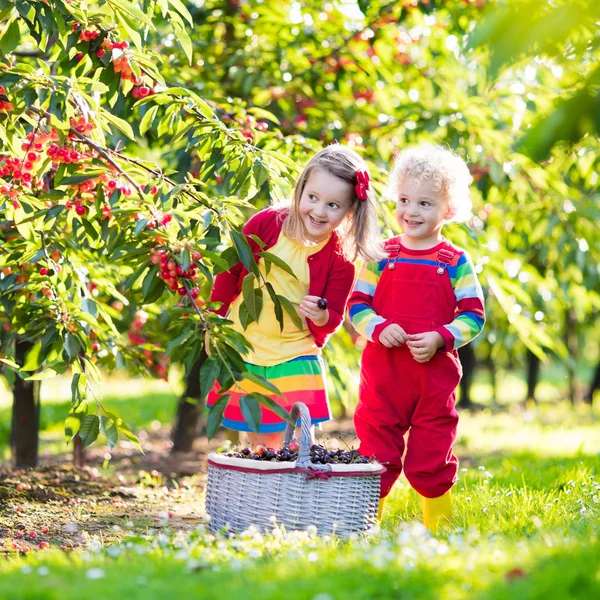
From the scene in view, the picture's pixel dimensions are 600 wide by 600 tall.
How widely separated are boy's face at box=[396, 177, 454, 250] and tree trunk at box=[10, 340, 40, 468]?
2.80m

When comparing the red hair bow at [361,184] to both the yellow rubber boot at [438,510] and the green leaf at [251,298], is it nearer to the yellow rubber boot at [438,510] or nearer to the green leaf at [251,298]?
the green leaf at [251,298]

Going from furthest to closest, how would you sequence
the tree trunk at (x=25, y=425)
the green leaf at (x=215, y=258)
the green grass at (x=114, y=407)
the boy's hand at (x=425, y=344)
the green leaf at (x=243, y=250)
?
1. the green grass at (x=114, y=407)
2. the tree trunk at (x=25, y=425)
3. the boy's hand at (x=425, y=344)
4. the green leaf at (x=243, y=250)
5. the green leaf at (x=215, y=258)

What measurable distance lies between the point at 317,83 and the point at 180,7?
7.59 ft

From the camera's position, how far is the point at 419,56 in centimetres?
632

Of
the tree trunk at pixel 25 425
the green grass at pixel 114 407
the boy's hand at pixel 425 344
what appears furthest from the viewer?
the green grass at pixel 114 407

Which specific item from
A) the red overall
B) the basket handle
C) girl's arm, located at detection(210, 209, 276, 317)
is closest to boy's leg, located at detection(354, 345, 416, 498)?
the red overall

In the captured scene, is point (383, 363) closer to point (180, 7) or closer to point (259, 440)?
point (259, 440)

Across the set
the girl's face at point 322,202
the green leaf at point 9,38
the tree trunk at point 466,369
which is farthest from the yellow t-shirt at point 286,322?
the tree trunk at point 466,369

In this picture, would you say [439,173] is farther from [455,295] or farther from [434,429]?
[434,429]

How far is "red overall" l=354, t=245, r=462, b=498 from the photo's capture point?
3.27 meters

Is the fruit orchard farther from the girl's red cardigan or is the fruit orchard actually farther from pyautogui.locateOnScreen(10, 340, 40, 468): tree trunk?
the girl's red cardigan

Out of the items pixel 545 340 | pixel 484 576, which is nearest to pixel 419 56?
pixel 545 340

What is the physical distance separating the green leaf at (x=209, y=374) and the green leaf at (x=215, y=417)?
0.05 m

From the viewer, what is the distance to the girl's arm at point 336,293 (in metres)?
3.34
